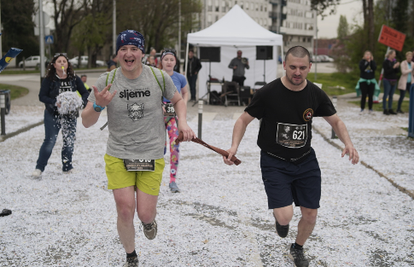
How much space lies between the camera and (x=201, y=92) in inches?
818

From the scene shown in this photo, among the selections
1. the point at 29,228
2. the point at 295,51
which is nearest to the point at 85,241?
the point at 29,228

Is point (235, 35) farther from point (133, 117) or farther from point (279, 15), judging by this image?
point (279, 15)

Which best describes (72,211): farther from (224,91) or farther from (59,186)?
(224,91)

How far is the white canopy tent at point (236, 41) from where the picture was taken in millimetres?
18172

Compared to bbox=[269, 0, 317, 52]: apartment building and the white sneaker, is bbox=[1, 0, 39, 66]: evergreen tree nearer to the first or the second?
the white sneaker

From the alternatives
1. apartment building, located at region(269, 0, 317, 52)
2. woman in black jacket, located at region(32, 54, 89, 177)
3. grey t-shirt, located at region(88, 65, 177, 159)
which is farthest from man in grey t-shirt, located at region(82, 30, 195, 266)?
apartment building, located at region(269, 0, 317, 52)

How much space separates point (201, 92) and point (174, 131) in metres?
14.4

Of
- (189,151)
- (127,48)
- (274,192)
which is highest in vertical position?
(127,48)

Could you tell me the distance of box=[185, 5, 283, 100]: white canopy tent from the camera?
18.2 meters

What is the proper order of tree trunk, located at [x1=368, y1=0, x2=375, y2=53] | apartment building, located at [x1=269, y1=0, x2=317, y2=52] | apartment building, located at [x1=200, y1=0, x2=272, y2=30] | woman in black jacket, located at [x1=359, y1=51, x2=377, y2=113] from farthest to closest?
apartment building, located at [x1=269, y1=0, x2=317, y2=52], apartment building, located at [x1=200, y1=0, x2=272, y2=30], tree trunk, located at [x1=368, y1=0, x2=375, y2=53], woman in black jacket, located at [x1=359, y1=51, x2=377, y2=113]

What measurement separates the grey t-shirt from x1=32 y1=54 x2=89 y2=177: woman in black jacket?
3486 millimetres

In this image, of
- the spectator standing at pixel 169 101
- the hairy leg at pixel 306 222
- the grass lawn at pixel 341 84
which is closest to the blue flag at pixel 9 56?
the spectator standing at pixel 169 101

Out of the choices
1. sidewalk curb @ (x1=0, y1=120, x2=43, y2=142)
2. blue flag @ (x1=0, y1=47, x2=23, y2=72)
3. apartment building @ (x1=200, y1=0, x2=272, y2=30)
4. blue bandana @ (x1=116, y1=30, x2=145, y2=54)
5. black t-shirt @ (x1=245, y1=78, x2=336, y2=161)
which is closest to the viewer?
blue bandana @ (x1=116, y1=30, x2=145, y2=54)

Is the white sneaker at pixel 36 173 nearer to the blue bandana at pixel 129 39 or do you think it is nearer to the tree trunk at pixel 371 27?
the blue bandana at pixel 129 39
